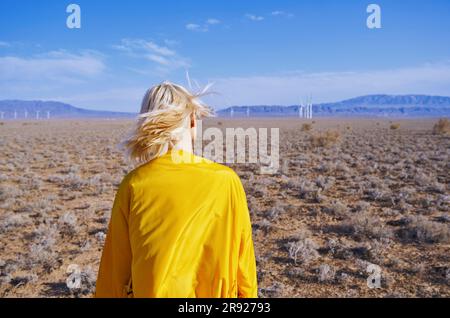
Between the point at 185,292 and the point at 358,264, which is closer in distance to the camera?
the point at 185,292

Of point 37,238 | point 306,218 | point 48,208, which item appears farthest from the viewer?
point 48,208

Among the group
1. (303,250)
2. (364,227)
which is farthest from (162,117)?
(364,227)

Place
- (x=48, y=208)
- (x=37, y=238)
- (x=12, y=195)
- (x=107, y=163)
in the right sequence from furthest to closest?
1. (x=107, y=163)
2. (x=12, y=195)
3. (x=48, y=208)
4. (x=37, y=238)

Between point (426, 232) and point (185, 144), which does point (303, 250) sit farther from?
point (185, 144)

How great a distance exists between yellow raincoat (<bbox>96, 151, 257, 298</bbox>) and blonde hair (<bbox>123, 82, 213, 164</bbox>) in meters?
0.07

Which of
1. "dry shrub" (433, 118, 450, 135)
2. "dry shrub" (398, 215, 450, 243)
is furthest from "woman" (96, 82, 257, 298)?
"dry shrub" (433, 118, 450, 135)

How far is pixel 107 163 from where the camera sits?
16.5m

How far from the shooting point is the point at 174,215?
1689 mm

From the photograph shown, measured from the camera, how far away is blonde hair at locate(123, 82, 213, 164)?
1.74 m

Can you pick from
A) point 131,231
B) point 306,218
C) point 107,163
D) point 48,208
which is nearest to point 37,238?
point 48,208

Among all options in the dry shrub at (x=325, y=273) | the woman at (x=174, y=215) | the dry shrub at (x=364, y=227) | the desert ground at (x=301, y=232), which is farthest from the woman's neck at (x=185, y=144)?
the dry shrub at (x=364, y=227)
